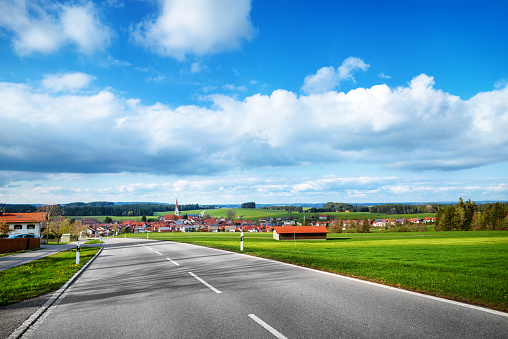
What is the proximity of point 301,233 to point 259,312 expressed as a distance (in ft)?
240

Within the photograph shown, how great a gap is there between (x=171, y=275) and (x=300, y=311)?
6395 millimetres

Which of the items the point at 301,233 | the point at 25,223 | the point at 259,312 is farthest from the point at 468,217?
the point at 25,223

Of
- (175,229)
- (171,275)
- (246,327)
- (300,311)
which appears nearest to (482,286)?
(300,311)

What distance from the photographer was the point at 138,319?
5809 mm

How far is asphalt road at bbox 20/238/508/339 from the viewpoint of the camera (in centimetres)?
494

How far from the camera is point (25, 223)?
60.2m

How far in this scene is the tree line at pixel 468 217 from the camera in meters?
89.6

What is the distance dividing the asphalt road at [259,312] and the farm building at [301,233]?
65.8 meters

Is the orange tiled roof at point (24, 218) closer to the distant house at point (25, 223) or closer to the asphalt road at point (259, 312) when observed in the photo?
the distant house at point (25, 223)

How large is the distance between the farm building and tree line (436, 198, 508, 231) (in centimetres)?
4680

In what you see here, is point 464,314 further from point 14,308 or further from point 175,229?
point 175,229

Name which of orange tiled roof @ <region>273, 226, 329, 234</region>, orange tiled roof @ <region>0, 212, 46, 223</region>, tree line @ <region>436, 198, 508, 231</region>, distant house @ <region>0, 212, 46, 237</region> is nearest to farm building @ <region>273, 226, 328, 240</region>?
orange tiled roof @ <region>273, 226, 329, 234</region>

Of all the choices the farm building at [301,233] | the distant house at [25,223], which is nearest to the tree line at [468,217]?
the farm building at [301,233]

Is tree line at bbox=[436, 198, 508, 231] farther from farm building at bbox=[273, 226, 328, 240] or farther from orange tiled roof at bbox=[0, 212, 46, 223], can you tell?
orange tiled roof at bbox=[0, 212, 46, 223]
